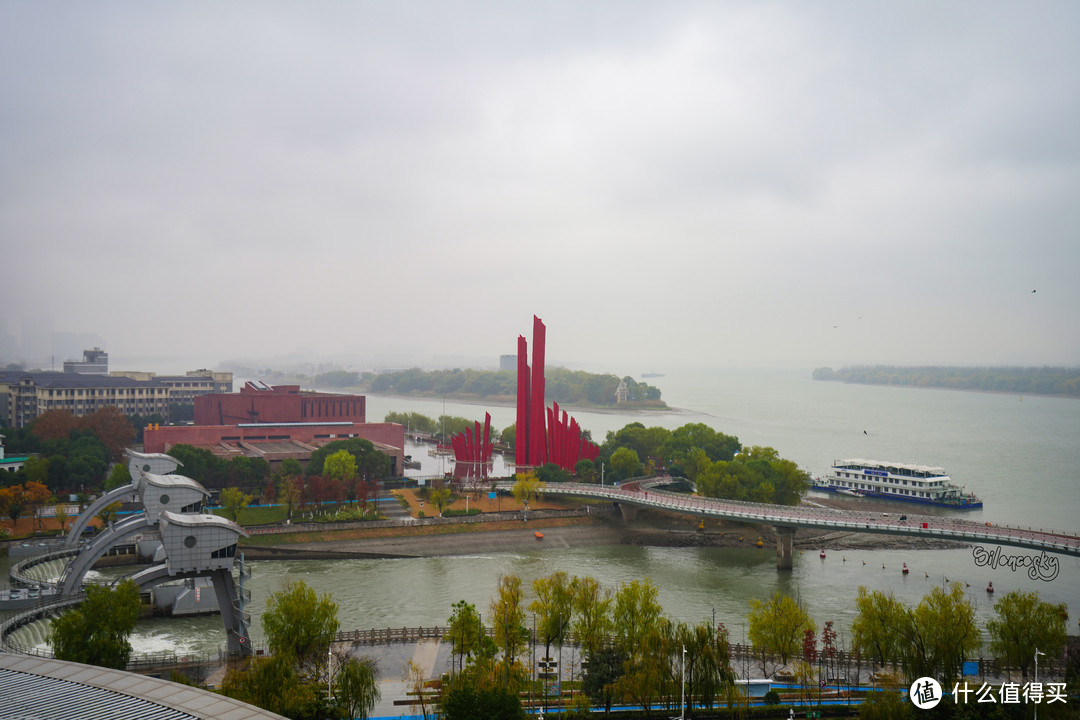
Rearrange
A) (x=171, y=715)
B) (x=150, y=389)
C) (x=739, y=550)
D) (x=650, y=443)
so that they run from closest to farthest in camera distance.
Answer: (x=171, y=715), (x=739, y=550), (x=650, y=443), (x=150, y=389)

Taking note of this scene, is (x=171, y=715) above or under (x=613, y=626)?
above

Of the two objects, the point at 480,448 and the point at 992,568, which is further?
the point at 480,448

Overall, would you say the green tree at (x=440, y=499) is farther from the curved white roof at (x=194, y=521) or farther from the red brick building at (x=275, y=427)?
the curved white roof at (x=194, y=521)

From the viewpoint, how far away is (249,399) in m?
58.1

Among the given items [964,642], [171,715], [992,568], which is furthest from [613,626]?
[992,568]

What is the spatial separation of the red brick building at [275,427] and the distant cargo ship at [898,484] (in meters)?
30.8

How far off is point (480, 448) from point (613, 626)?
3201 centimetres

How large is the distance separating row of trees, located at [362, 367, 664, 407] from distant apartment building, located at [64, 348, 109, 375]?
2507 inches

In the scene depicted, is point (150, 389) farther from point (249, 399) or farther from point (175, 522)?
point (175, 522)

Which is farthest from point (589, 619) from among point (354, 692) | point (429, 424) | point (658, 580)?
point (429, 424)

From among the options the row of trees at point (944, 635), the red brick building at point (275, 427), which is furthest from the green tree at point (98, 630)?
the red brick building at point (275, 427)

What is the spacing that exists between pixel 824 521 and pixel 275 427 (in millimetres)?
38169

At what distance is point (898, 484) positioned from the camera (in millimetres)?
51031

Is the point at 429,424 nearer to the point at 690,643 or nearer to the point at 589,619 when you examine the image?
the point at 589,619
